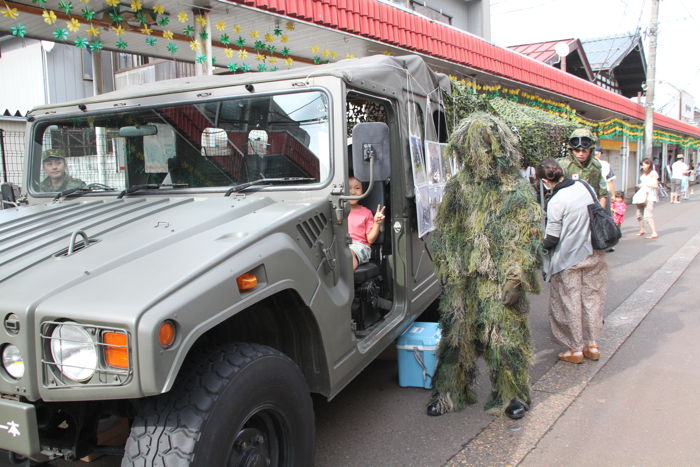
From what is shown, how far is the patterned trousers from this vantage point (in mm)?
4594

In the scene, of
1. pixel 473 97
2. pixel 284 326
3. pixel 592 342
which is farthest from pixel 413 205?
pixel 473 97

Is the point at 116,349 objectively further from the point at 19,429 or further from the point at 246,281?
the point at 246,281

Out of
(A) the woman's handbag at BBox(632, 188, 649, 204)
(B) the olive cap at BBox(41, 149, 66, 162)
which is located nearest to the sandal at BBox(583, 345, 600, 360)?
(B) the olive cap at BBox(41, 149, 66, 162)

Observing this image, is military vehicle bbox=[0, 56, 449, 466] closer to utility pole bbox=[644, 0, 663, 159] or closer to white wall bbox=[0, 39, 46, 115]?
white wall bbox=[0, 39, 46, 115]

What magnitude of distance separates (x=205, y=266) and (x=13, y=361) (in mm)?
758

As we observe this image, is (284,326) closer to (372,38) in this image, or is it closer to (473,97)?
(473,97)

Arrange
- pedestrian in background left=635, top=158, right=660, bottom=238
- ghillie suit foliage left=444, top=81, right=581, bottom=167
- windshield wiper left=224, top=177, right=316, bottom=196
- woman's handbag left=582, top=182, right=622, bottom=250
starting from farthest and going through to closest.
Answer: pedestrian in background left=635, top=158, right=660, bottom=238, ghillie suit foliage left=444, top=81, right=581, bottom=167, woman's handbag left=582, top=182, right=622, bottom=250, windshield wiper left=224, top=177, right=316, bottom=196

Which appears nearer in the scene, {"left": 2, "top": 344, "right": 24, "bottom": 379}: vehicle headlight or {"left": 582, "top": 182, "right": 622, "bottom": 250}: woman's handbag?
{"left": 2, "top": 344, "right": 24, "bottom": 379}: vehicle headlight

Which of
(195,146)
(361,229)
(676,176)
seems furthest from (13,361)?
(676,176)

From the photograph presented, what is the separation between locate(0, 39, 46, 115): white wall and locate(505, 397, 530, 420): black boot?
40.8ft

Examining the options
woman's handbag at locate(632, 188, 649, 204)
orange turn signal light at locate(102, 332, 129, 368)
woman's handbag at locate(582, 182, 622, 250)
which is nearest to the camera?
orange turn signal light at locate(102, 332, 129, 368)

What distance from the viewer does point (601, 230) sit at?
175 inches

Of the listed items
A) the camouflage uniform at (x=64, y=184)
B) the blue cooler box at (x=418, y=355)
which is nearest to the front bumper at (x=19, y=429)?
the camouflage uniform at (x=64, y=184)

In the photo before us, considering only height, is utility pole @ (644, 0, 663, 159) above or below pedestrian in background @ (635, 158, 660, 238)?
above
